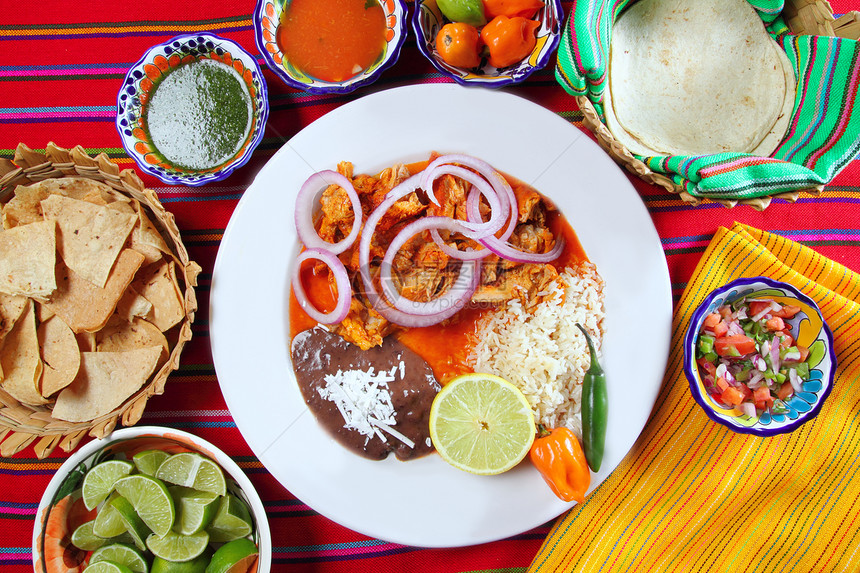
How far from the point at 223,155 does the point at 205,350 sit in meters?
1.06

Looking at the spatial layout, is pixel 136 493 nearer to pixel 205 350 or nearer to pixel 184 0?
pixel 205 350

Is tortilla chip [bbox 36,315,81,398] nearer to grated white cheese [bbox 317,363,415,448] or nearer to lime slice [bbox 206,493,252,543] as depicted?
lime slice [bbox 206,493,252,543]

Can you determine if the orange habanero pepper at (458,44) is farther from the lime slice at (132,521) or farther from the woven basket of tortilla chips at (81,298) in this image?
the lime slice at (132,521)

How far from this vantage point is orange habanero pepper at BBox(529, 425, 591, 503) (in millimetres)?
2486

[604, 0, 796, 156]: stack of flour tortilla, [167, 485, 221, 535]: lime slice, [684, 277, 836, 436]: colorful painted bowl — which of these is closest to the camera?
[684, 277, 836, 436]: colorful painted bowl

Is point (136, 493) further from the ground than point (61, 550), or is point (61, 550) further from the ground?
point (136, 493)

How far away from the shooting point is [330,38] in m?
2.65

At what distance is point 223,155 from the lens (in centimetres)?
266

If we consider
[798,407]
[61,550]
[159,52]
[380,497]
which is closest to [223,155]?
[159,52]

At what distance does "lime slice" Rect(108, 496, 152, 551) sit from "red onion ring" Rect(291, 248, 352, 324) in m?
1.28

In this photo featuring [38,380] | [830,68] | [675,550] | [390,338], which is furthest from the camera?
[390,338]

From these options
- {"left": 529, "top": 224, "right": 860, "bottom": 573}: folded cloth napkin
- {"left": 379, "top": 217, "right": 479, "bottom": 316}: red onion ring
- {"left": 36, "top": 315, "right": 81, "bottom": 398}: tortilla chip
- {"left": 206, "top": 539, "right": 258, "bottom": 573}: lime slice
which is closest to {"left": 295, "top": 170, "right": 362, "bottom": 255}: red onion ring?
{"left": 379, "top": 217, "right": 479, "bottom": 316}: red onion ring

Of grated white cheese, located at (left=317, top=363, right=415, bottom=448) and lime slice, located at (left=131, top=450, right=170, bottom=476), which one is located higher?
grated white cheese, located at (left=317, top=363, right=415, bottom=448)

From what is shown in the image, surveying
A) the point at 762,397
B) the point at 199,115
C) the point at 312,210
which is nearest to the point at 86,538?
the point at 312,210
